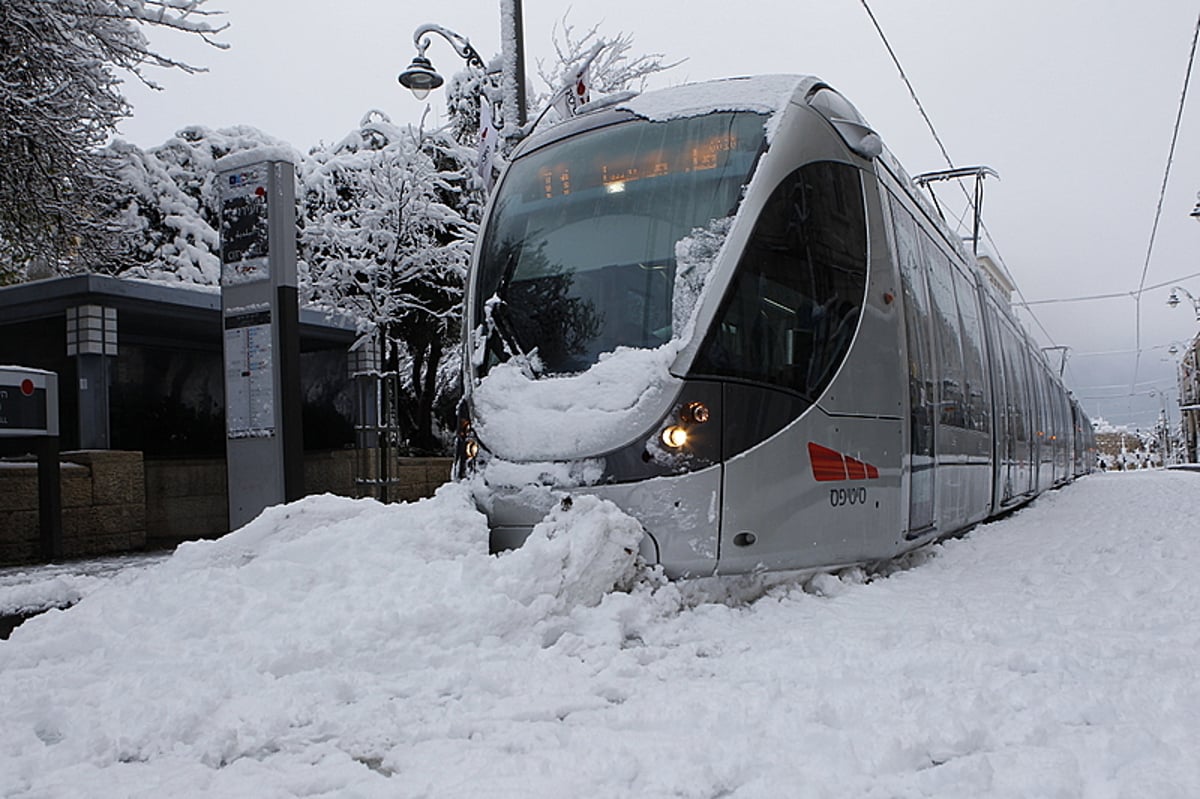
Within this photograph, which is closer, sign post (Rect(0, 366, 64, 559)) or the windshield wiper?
the windshield wiper

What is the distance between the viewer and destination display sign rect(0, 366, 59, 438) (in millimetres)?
9742

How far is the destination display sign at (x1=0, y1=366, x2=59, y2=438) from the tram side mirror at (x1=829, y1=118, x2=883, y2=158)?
7.95 meters

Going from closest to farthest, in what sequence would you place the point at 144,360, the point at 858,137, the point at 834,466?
the point at 834,466 < the point at 858,137 < the point at 144,360

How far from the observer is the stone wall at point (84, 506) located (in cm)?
1071

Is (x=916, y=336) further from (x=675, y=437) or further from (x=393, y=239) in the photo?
(x=393, y=239)

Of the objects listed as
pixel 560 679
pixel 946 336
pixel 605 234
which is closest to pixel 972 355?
pixel 946 336

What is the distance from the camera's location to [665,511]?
547 cm

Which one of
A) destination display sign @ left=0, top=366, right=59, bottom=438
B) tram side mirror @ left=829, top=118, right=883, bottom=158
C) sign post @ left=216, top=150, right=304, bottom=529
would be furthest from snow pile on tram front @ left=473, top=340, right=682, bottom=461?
destination display sign @ left=0, top=366, right=59, bottom=438

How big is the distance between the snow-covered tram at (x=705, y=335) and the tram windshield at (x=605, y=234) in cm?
1

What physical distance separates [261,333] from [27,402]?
2.88 metres

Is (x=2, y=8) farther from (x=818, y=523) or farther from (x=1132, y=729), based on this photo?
(x=1132, y=729)

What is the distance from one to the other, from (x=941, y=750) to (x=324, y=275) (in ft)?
56.3

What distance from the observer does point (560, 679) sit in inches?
157

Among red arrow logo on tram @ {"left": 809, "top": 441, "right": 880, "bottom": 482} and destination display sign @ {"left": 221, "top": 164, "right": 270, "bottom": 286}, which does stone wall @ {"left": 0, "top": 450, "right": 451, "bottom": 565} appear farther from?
red arrow logo on tram @ {"left": 809, "top": 441, "right": 880, "bottom": 482}
